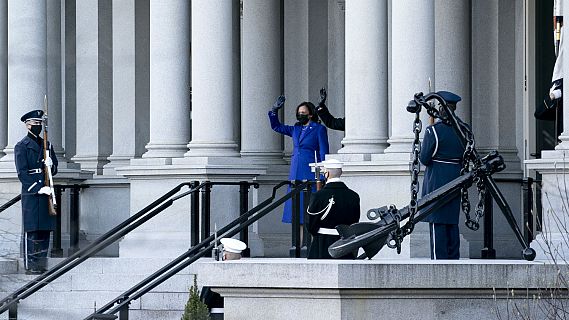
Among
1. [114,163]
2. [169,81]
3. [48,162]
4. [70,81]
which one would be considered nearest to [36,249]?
[48,162]

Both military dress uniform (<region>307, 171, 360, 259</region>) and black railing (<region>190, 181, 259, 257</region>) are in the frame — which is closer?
military dress uniform (<region>307, 171, 360, 259</region>)

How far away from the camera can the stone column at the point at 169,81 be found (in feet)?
77.5

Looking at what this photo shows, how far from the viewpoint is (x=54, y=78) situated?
27.2 m

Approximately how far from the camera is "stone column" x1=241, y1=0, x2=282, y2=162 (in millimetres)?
26156

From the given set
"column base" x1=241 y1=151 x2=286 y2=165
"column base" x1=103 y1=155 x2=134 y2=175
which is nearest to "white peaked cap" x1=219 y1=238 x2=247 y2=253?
"column base" x1=241 y1=151 x2=286 y2=165

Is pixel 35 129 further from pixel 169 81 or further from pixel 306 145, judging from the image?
pixel 306 145

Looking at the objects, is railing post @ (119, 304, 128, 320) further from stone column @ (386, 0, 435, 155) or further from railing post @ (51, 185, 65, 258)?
railing post @ (51, 185, 65, 258)

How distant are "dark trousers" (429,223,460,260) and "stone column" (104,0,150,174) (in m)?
10.8

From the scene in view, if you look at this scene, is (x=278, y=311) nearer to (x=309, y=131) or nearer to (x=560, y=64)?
(x=560, y=64)

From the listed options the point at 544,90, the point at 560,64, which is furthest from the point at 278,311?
the point at 544,90

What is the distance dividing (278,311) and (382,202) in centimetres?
760

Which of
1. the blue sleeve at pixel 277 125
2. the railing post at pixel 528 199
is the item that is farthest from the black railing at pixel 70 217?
the railing post at pixel 528 199

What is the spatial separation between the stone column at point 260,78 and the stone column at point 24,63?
305cm

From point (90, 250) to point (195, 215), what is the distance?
5.62 feet
